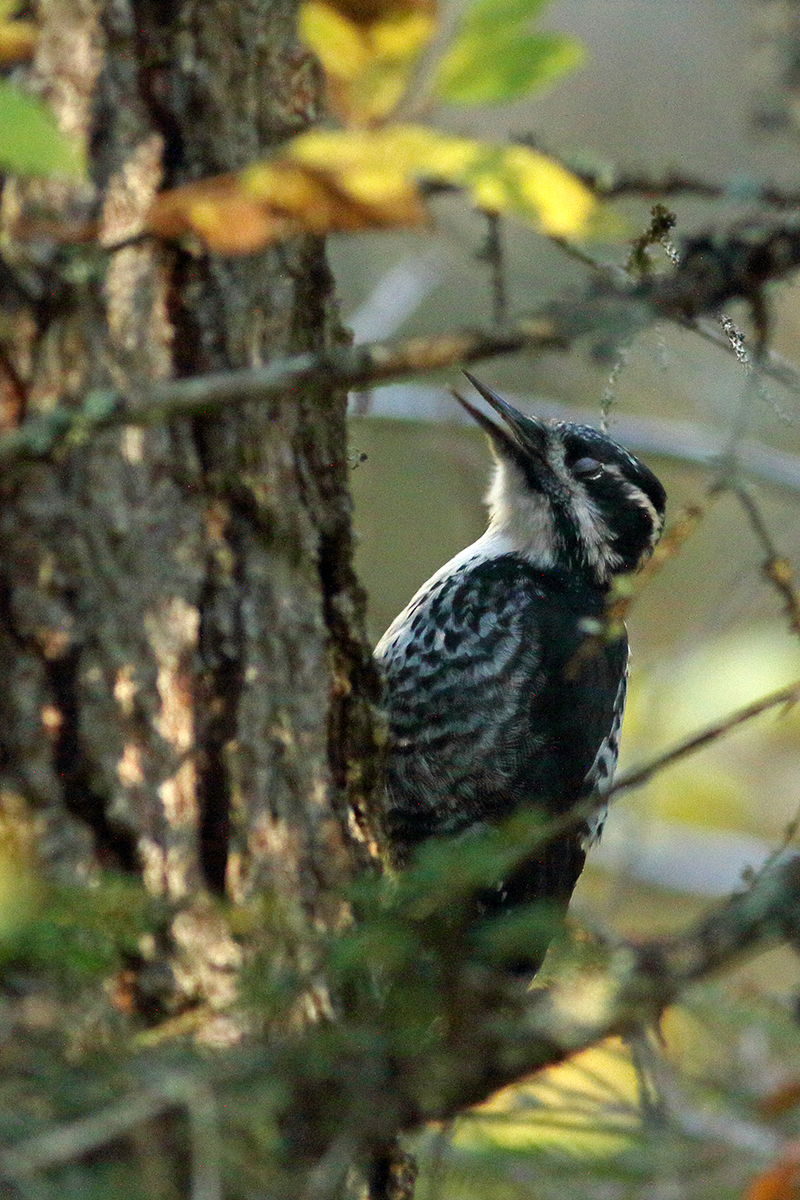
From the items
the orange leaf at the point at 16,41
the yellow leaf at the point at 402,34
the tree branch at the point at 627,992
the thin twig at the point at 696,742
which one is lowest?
the tree branch at the point at 627,992

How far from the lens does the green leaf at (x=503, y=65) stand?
115 centimetres

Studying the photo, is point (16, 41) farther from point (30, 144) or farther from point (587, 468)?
point (587, 468)

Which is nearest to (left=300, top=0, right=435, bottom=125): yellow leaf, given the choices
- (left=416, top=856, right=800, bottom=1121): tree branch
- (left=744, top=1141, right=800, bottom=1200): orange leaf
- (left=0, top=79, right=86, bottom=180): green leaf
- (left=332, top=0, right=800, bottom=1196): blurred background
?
(left=332, top=0, right=800, bottom=1196): blurred background

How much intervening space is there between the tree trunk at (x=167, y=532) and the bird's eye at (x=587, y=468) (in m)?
1.94

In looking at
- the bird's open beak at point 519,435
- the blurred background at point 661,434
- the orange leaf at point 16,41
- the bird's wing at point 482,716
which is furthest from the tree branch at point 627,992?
the bird's open beak at point 519,435

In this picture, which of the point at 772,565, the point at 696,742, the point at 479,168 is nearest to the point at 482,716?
the point at 772,565

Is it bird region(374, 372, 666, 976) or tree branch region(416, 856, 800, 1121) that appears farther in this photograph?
bird region(374, 372, 666, 976)

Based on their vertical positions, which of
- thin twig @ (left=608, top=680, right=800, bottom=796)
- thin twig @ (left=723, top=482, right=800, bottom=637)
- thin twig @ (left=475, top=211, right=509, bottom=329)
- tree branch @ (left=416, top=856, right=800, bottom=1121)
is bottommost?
tree branch @ (left=416, top=856, right=800, bottom=1121)

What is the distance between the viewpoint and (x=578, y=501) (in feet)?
12.7

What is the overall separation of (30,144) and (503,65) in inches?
16.1

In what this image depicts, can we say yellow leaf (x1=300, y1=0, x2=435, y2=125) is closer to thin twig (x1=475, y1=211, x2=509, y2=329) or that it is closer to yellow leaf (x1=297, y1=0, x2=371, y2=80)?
yellow leaf (x1=297, y1=0, x2=371, y2=80)

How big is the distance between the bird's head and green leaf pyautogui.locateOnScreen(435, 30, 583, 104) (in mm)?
2627

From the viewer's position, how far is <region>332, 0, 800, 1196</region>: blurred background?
4043 millimetres

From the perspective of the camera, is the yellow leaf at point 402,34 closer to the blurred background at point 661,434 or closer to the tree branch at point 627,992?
the blurred background at point 661,434
